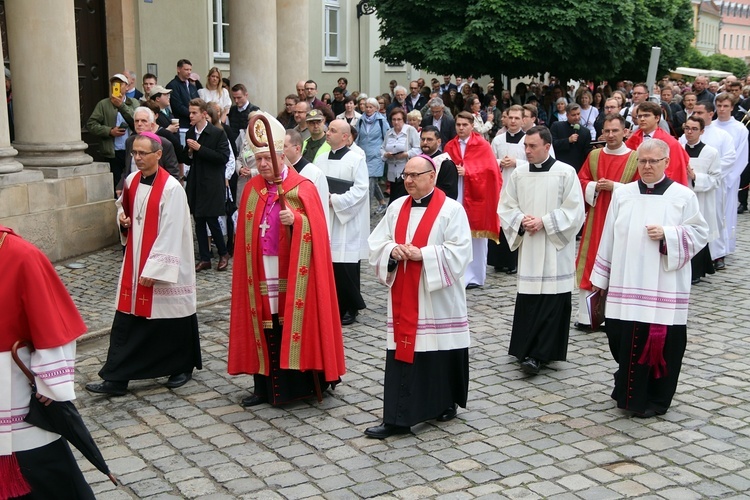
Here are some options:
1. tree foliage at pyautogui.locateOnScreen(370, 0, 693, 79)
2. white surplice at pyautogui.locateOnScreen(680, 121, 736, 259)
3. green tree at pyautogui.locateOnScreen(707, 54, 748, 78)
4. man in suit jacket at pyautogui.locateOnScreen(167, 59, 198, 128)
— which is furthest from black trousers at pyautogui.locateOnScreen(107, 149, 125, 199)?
green tree at pyautogui.locateOnScreen(707, 54, 748, 78)

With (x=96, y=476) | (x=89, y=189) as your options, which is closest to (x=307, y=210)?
(x=96, y=476)

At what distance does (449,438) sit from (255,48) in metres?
9.36

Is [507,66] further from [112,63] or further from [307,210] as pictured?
[307,210]

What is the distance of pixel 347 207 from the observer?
9008 mm

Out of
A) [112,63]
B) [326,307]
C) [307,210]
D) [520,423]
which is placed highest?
[112,63]

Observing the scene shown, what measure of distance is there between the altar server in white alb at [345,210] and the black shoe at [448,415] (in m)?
2.69

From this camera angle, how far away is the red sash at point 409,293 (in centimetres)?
623

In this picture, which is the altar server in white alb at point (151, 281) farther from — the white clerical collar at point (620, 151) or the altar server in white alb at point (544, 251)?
the white clerical collar at point (620, 151)

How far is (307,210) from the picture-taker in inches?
264

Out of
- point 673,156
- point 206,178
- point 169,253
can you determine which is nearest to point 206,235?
point 206,178

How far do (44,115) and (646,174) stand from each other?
24.0 ft

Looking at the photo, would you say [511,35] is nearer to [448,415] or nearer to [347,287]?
[347,287]

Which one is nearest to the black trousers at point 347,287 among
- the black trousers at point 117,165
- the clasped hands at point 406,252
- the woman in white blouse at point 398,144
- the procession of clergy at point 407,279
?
the procession of clergy at point 407,279

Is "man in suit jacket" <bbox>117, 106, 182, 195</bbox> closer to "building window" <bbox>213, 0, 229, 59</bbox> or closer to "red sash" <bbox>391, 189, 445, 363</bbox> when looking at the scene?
"red sash" <bbox>391, 189, 445, 363</bbox>
